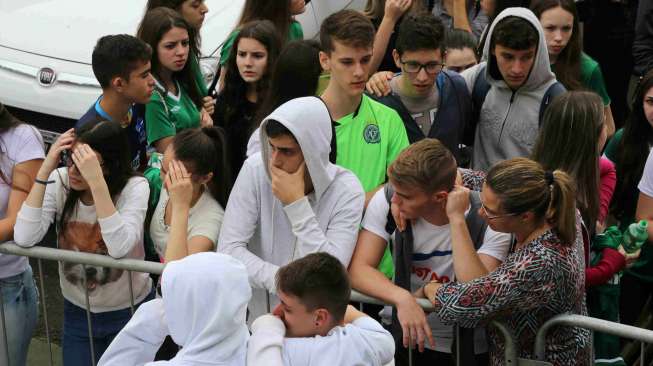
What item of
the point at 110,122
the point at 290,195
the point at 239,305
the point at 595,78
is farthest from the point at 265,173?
the point at 595,78

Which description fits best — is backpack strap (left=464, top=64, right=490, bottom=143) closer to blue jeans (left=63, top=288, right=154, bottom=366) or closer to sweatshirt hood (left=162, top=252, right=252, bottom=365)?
blue jeans (left=63, top=288, right=154, bottom=366)

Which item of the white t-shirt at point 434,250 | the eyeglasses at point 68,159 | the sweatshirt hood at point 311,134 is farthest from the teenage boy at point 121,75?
the white t-shirt at point 434,250

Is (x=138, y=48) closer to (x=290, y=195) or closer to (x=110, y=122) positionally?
(x=110, y=122)

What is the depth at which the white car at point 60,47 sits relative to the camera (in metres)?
7.98

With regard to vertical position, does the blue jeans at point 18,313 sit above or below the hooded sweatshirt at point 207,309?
below

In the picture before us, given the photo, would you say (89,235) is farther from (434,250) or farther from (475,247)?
(475,247)

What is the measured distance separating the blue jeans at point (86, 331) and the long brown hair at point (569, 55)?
8.90 ft

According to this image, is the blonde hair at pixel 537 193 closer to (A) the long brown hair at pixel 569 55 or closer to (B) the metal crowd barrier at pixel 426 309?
(B) the metal crowd barrier at pixel 426 309

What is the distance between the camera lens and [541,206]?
4.26m

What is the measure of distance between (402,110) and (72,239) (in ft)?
5.76

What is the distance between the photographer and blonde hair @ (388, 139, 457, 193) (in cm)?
443

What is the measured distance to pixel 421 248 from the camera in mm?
4625

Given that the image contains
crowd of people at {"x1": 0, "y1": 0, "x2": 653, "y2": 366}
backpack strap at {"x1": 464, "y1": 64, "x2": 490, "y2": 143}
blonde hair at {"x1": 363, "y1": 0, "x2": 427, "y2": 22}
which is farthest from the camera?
blonde hair at {"x1": 363, "y1": 0, "x2": 427, "y2": 22}

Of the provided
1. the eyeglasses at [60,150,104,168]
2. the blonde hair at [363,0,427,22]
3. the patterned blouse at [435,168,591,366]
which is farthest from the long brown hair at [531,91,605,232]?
the blonde hair at [363,0,427,22]
